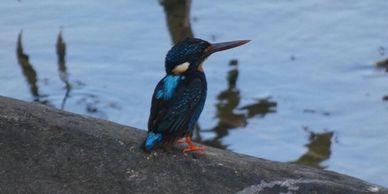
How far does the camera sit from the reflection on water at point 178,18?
7930 mm

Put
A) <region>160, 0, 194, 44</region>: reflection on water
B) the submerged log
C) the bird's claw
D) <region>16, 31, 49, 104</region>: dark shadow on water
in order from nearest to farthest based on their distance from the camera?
the submerged log
the bird's claw
<region>16, 31, 49, 104</region>: dark shadow on water
<region>160, 0, 194, 44</region>: reflection on water

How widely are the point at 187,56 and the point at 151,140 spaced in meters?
0.34

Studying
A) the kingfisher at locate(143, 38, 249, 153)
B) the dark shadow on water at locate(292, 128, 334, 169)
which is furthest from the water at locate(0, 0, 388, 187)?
the kingfisher at locate(143, 38, 249, 153)

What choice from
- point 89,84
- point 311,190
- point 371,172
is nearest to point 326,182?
point 311,190

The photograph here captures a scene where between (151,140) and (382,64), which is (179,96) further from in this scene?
(382,64)

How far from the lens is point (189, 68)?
4.69 meters

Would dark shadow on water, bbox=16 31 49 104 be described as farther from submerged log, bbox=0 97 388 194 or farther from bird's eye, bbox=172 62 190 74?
bird's eye, bbox=172 62 190 74

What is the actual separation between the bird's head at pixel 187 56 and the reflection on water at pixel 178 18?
3.14 meters

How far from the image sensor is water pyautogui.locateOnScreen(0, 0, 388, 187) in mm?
6785

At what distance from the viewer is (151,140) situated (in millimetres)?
4574

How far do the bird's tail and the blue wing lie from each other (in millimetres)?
17

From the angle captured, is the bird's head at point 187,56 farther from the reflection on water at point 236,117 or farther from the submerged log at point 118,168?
the reflection on water at point 236,117

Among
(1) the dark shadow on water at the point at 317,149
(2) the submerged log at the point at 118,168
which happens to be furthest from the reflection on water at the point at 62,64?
(2) the submerged log at the point at 118,168

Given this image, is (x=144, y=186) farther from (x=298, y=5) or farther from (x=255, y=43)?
(x=298, y=5)
